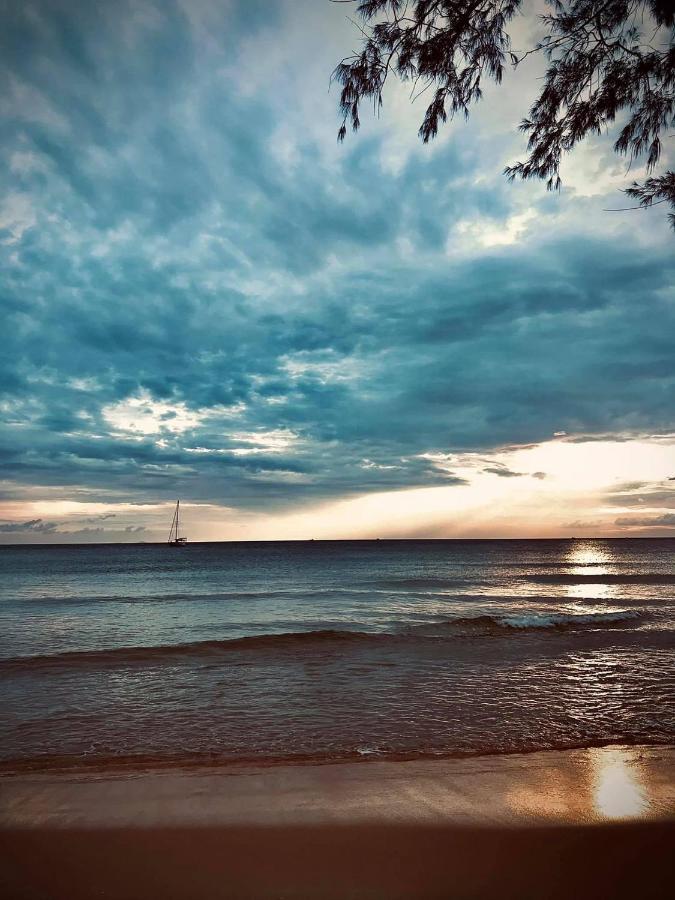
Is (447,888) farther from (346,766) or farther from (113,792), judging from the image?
(113,792)

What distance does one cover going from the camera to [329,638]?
18.0 meters

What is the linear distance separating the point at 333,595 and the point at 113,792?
29.1 metres

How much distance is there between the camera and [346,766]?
6.80m

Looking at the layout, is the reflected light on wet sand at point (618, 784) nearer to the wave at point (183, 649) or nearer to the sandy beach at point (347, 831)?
the sandy beach at point (347, 831)

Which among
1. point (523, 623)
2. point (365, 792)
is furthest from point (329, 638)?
point (365, 792)

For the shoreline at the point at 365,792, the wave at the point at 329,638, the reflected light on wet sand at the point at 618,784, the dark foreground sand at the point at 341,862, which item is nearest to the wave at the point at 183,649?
the wave at the point at 329,638

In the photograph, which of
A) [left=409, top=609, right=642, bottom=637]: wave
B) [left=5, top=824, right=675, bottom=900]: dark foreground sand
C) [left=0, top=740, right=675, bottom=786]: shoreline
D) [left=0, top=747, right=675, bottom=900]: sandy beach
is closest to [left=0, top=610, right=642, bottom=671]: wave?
[left=409, top=609, right=642, bottom=637]: wave

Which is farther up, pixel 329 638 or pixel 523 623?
pixel 523 623

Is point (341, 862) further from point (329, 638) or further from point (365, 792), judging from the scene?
point (329, 638)

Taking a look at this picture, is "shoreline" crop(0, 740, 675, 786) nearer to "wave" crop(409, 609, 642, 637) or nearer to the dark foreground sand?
the dark foreground sand

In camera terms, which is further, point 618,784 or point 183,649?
point 183,649

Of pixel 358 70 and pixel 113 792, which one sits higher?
pixel 358 70

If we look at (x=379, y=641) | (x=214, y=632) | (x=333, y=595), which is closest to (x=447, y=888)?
(x=379, y=641)

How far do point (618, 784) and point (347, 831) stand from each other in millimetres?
3268
